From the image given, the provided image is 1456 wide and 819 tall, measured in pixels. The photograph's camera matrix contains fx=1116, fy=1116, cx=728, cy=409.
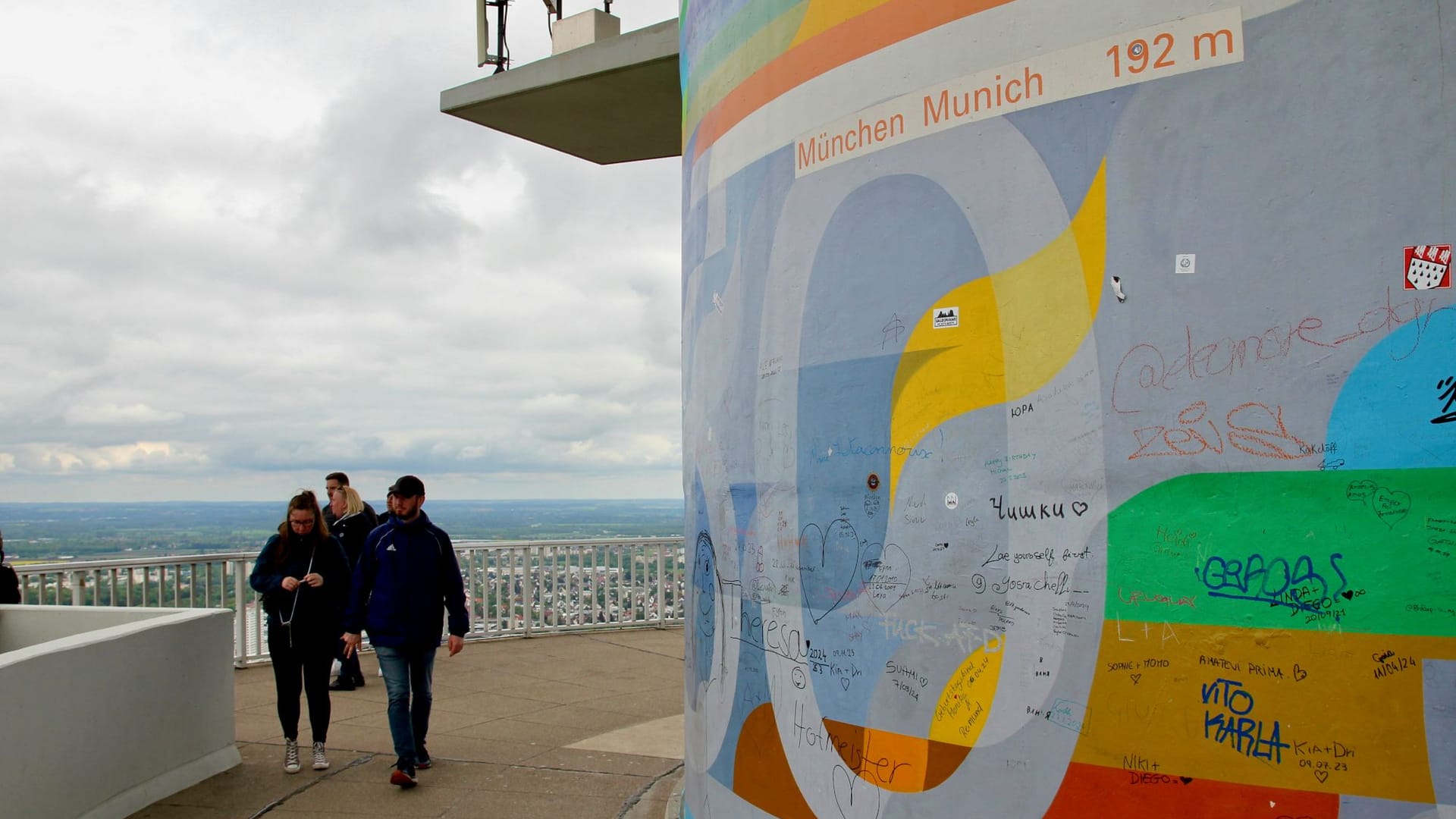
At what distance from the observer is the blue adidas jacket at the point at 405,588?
24.9 ft

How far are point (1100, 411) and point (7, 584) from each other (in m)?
9.26

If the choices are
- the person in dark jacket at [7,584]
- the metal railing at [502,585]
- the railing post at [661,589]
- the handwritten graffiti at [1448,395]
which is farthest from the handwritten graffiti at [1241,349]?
the railing post at [661,589]

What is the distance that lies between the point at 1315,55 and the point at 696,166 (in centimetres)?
326

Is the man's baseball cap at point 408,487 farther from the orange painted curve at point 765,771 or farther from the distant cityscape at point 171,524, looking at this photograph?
the distant cityscape at point 171,524

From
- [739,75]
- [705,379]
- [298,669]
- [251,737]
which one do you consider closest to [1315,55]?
[739,75]

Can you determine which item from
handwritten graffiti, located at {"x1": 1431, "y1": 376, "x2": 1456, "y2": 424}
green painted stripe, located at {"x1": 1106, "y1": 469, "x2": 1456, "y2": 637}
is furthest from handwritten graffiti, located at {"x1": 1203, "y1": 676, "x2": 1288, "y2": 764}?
handwritten graffiti, located at {"x1": 1431, "y1": 376, "x2": 1456, "y2": 424}

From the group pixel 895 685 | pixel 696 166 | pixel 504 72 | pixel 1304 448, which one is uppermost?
pixel 504 72

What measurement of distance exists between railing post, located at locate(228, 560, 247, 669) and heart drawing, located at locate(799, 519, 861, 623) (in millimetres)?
8682

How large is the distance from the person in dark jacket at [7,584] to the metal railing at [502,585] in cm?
100

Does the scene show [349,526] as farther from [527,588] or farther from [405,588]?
[527,588]

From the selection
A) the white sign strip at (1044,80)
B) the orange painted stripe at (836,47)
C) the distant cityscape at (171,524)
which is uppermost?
the orange painted stripe at (836,47)

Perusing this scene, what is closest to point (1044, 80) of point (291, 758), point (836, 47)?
point (836, 47)

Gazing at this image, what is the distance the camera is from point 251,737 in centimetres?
885

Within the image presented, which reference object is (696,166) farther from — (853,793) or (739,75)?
(853,793)
